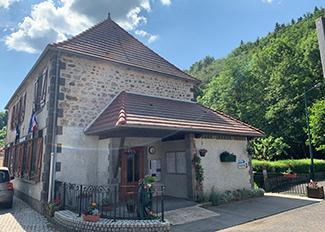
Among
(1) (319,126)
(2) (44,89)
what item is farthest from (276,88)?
(2) (44,89)

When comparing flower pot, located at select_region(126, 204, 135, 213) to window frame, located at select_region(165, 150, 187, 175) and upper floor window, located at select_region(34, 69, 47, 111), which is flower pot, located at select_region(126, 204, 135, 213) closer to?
window frame, located at select_region(165, 150, 187, 175)

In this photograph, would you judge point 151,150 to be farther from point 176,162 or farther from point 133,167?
point 133,167

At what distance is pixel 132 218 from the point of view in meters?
7.64

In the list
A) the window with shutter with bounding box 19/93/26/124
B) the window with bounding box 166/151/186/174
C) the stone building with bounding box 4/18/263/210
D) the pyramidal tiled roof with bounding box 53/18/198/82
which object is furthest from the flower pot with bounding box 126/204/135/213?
the window with shutter with bounding box 19/93/26/124

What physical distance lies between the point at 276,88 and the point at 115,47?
85.8ft

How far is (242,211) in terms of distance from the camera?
1005 cm

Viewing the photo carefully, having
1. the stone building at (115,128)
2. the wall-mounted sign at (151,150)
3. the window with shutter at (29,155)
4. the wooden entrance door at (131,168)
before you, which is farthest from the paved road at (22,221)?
A: the wall-mounted sign at (151,150)

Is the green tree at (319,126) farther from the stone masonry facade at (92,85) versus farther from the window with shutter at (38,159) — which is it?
the window with shutter at (38,159)

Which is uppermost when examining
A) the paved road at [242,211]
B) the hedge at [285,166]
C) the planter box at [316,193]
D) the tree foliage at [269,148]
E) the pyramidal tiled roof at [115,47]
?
the pyramidal tiled roof at [115,47]

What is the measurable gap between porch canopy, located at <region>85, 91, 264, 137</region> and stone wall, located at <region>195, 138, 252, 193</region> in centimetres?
68

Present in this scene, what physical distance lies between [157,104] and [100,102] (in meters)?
2.53

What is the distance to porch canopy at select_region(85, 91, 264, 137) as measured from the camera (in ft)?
31.1

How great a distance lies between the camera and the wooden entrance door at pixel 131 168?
1085cm

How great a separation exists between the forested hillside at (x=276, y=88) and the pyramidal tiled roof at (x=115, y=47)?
68.1ft
